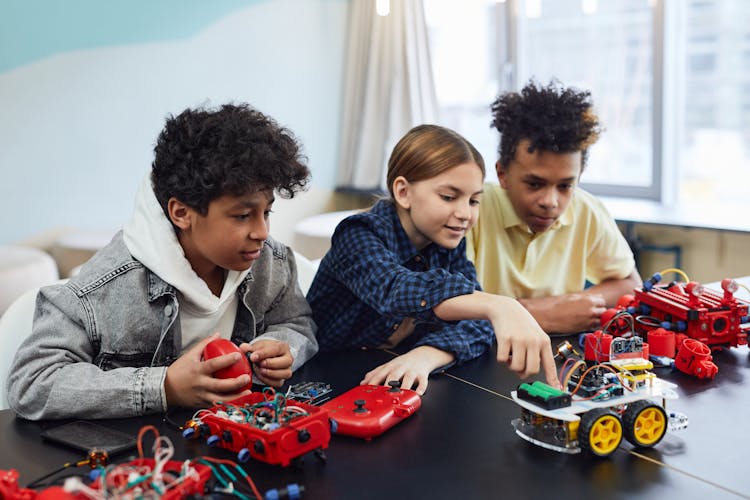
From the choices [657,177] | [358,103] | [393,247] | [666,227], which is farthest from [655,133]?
[393,247]

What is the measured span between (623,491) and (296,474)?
38 cm

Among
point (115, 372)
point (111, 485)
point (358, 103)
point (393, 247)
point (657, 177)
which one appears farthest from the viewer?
point (358, 103)

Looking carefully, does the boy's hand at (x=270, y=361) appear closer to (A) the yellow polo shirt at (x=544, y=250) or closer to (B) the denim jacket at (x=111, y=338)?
(B) the denim jacket at (x=111, y=338)

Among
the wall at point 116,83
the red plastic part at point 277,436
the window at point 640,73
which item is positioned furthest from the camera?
the wall at point 116,83

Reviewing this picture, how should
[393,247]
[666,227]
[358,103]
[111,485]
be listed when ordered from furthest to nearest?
1. [358,103]
2. [666,227]
3. [393,247]
4. [111,485]

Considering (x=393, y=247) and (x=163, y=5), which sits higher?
(x=163, y=5)

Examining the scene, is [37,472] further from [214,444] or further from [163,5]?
[163,5]

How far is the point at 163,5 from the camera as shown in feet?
12.0

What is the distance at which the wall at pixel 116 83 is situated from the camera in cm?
333

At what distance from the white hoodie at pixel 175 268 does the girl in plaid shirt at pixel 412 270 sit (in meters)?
0.23

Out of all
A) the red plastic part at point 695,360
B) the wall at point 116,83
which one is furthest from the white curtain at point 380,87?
the red plastic part at point 695,360

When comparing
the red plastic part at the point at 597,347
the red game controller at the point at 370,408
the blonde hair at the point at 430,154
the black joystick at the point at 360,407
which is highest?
the blonde hair at the point at 430,154

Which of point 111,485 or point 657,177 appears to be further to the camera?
point 657,177

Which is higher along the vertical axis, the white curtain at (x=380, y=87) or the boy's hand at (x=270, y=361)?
the white curtain at (x=380, y=87)
